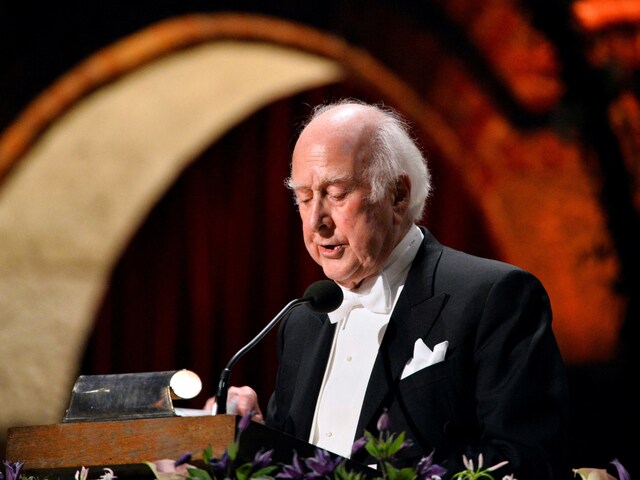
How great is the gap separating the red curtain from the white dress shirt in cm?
297

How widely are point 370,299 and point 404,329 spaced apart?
0.52 feet

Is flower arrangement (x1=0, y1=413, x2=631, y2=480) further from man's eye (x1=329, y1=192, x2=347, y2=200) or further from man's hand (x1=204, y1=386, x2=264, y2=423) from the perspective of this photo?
man's eye (x1=329, y1=192, x2=347, y2=200)

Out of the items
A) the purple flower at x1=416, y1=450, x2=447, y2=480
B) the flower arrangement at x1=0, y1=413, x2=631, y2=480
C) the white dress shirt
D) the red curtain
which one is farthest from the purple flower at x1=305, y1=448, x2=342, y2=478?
the red curtain

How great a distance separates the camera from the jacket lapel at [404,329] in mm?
2383

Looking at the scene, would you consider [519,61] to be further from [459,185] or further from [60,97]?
[60,97]

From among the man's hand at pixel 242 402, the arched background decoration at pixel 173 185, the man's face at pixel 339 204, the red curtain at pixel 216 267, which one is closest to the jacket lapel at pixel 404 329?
the man's face at pixel 339 204

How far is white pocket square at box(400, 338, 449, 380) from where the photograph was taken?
7.77 feet

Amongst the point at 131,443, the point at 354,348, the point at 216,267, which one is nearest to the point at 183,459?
the point at 131,443

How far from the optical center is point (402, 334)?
98.3 inches

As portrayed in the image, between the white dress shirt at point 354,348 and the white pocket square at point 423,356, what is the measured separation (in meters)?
0.15

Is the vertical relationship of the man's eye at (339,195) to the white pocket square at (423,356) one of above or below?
above

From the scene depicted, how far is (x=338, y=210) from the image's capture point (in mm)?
2641

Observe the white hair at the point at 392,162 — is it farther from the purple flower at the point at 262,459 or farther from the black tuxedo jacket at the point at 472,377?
the purple flower at the point at 262,459

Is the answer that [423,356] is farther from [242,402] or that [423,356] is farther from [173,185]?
[173,185]
